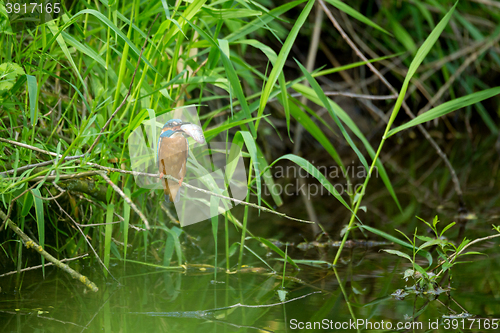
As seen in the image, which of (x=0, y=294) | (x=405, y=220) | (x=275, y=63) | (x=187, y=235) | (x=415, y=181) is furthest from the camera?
(x=415, y=181)

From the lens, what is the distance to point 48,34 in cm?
115

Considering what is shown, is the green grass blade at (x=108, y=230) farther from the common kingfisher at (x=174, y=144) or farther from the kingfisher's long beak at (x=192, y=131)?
the kingfisher's long beak at (x=192, y=131)

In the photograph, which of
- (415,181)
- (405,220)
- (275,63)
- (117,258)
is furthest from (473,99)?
(415,181)

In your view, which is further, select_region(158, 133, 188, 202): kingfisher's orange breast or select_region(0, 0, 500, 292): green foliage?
select_region(0, 0, 500, 292): green foliage

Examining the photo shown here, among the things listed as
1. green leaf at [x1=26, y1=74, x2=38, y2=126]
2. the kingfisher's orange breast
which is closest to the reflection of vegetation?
green leaf at [x1=26, y1=74, x2=38, y2=126]

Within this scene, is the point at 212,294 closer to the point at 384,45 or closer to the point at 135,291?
the point at 135,291

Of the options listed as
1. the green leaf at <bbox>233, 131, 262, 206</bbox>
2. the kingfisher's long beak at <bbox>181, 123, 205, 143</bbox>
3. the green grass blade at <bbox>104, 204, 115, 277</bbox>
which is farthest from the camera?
the green grass blade at <bbox>104, 204, 115, 277</bbox>

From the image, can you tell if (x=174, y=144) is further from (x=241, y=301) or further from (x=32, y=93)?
(x=241, y=301)

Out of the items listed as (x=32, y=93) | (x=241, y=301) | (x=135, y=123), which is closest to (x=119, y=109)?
(x=135, y=123)

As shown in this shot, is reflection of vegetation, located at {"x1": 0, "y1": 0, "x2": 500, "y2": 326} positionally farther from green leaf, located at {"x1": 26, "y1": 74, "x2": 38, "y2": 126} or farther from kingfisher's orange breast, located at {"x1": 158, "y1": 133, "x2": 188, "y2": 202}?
kingfisher's orange breast, located at {"x1": 158, "y1": 133, "x2": 188, "y2": 202}

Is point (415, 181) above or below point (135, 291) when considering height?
below

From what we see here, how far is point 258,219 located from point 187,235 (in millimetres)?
403

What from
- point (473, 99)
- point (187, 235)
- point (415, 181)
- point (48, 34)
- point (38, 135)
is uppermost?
point (48, 34)

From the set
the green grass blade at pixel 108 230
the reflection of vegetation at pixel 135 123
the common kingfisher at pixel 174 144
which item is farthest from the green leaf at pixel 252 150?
the green grass blade at pixel 108 230
